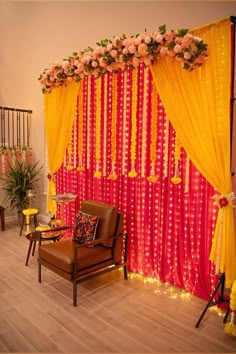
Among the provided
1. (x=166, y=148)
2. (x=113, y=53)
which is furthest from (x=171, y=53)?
(x=166, y=148)

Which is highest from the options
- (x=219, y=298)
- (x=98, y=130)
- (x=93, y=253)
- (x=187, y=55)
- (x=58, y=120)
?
(x=187, y=55)

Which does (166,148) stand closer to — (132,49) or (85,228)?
(132,49)

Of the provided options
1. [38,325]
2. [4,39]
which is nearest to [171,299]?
[38,325]

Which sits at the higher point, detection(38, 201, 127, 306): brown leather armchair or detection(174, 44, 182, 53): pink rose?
detection(174, 44, 182, 53): pink rose

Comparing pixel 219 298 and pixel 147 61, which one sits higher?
pixel 147 61

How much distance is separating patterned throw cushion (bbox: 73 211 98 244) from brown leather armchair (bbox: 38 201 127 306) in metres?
0.07

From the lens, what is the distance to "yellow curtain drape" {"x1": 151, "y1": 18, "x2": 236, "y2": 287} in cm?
273

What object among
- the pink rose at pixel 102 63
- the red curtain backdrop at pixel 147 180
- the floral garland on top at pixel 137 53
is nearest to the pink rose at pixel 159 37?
the floral garland on top at pixel 137 53

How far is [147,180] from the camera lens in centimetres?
348

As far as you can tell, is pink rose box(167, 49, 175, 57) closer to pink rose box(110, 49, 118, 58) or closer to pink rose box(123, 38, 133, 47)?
Answer: pink rose box(123, 38, 133, 47)

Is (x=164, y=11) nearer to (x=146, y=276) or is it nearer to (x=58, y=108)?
(x=58, y=108)

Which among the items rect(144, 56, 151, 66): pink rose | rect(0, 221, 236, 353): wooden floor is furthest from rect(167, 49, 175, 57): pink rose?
rect(0, 221, 236, 353): wooden floor

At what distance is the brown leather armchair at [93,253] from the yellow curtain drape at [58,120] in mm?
1451

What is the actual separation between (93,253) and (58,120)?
2504 mm
